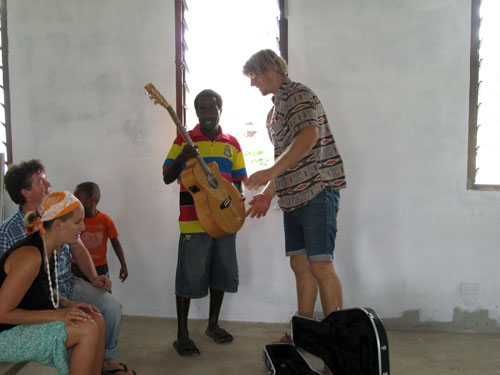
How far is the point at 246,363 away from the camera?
238cm

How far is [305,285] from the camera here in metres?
2.38

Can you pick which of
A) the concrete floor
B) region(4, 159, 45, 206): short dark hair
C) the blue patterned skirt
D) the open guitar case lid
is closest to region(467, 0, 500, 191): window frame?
the concrete floor

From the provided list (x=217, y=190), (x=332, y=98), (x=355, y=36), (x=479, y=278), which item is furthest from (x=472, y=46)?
(x=217, y=190)

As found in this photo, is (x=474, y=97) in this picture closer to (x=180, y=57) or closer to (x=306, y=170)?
(x=306, y=170)

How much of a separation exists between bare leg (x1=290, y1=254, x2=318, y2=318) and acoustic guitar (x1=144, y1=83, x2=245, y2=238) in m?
0.48

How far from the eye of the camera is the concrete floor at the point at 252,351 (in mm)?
2307

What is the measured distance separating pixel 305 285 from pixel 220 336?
74 cm

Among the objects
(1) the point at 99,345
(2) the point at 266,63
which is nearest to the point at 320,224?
(2) the point at 266,63

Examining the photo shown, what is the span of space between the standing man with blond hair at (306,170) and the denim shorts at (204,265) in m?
0.57

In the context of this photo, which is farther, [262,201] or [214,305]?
[214,305]

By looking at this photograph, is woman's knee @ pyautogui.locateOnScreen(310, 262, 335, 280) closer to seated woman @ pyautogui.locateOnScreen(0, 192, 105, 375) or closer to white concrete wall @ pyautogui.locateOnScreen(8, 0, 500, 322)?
white concrete wall @ pyautogui.locateOnScreen(8, 0, 500, 322)

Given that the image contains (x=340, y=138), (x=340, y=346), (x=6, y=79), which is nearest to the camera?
(x=340, y=346)

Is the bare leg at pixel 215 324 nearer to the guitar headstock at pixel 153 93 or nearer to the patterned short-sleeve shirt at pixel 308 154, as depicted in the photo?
the patterned short-sleeve shirt at pixel 308 154

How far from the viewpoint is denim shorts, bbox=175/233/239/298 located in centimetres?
255
